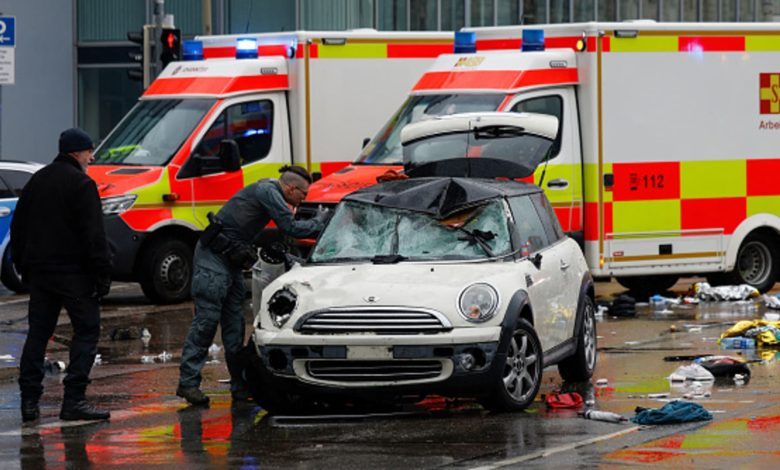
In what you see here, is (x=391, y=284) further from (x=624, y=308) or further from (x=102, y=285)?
(x=624, y=308)

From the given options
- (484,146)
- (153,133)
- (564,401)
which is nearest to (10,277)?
(153,133)

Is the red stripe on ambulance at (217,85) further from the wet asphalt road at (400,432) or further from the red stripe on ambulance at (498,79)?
the wet asphalt road at (400,432)

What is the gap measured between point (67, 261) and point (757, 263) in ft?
34.9

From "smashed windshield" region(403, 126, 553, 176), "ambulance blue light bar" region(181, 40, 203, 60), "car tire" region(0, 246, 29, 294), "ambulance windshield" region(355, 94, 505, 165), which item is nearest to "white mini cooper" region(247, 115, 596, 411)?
"smashed windshield" region(403, 126, 553, 176)

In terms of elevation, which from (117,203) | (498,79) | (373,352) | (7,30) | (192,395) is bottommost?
(192,395)

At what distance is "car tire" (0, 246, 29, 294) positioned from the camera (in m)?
20.3

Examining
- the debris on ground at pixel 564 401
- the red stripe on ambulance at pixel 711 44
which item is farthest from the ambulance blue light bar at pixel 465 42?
the debris on ground at pixel 564 401

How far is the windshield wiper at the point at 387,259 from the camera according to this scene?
11.2m

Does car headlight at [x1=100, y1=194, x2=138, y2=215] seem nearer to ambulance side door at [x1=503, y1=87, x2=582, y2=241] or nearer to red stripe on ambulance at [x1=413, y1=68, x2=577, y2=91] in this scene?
red stripe on ambulance at [x1=413, y1=68, x2=577, y2=91]

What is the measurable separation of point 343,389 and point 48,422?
1.84 m

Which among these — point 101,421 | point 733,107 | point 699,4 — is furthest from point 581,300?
point 699,4

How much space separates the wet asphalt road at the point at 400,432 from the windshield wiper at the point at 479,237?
0.99 m

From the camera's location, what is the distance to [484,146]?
1653 cm

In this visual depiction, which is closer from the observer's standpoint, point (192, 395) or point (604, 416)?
point (604, 416)
